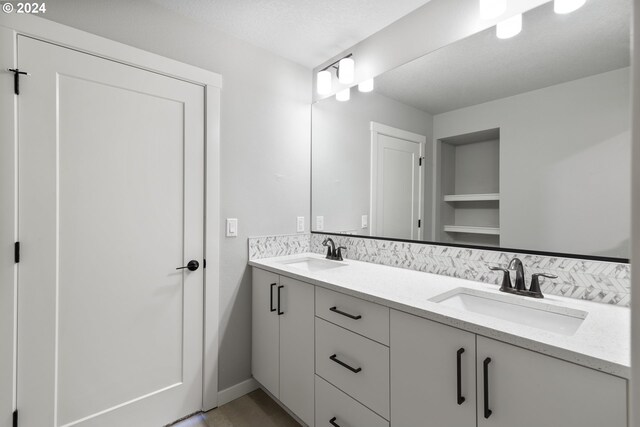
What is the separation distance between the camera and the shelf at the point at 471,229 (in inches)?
57.7

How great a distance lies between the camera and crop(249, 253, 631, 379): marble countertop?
2.56 ft

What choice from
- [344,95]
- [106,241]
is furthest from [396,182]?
[106,241]

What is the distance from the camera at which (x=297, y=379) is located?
167 centimetres

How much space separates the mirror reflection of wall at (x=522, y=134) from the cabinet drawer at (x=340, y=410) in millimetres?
928

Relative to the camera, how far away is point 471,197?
1551 millimetres

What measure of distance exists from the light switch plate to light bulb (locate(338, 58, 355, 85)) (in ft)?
4.04

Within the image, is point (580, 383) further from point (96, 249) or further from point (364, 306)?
point (96, 249)

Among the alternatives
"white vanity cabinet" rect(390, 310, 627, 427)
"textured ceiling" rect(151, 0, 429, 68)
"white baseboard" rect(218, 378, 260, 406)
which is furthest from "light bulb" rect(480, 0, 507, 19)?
"white baseboard" rect(218, 378, 260, 406)

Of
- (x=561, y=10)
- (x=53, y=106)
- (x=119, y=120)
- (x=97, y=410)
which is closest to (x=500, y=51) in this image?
(x=561, y=10)

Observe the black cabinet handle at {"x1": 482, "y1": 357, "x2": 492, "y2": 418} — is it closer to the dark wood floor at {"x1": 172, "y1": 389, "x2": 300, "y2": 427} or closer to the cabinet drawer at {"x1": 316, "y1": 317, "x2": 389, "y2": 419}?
the cabinet drawer at {"x1": 316, "y1": 317, "x2": 389, "y2": 419}

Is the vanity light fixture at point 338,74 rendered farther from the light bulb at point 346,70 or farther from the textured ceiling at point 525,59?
the textured ceiling at point 525,59

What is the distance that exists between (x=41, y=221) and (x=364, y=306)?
4.98ft

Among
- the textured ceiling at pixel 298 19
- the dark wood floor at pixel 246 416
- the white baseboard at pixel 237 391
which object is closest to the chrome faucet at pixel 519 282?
the dark wood floor at pixel 246 416
